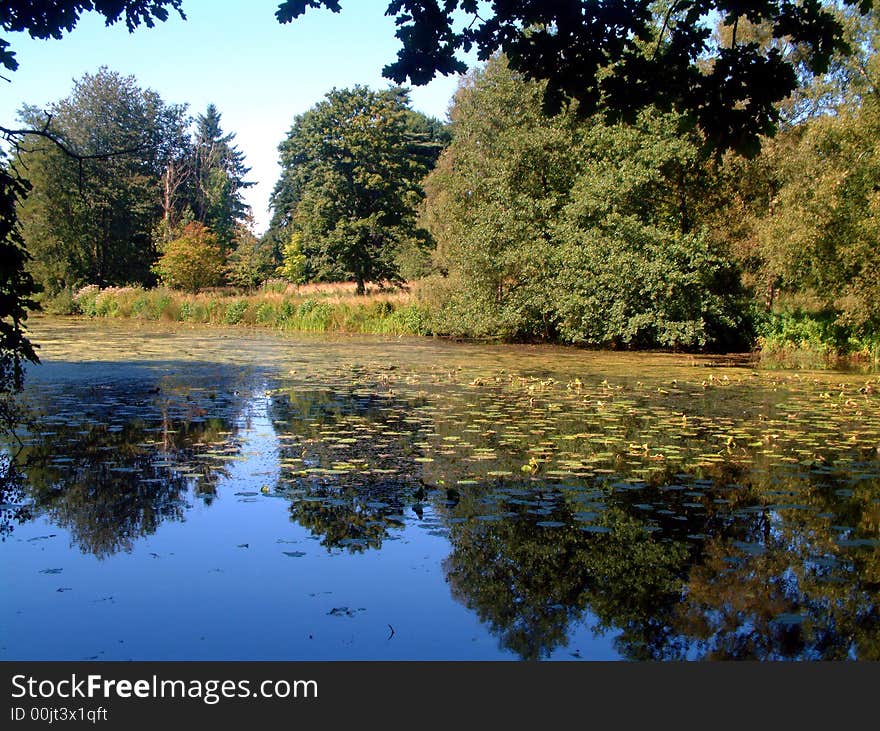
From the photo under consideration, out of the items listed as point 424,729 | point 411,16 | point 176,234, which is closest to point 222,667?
point 424,729

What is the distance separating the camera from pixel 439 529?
5.70 metres

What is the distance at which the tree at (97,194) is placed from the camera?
46.6 metres

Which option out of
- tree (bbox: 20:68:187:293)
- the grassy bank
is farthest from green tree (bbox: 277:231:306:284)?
the grassy bank

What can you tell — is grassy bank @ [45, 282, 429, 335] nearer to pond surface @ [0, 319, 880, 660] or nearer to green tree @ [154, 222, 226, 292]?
green tree @ [154, 222, 226, 292]

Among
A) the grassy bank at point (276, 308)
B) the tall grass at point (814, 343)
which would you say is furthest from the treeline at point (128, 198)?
the tall grass at point (814, 343)

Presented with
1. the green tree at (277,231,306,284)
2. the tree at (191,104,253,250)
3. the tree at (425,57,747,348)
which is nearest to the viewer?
the tree at (425,57,747,348)

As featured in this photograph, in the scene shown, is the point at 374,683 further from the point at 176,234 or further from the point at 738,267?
the point at 176,234

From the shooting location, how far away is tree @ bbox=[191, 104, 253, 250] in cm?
6419

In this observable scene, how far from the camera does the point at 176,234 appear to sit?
53625mm

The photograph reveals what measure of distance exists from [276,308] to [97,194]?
72.4 ft

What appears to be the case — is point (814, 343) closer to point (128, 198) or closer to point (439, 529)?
point (439, 529)

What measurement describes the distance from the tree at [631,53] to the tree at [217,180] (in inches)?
2141

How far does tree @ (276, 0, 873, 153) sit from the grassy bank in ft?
78.3

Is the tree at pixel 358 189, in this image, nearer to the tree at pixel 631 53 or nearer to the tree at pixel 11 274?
the tree at pixel 11 274
